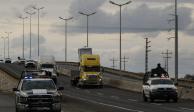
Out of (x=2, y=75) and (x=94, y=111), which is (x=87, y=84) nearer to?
(x=2, y=75)

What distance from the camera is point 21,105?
27.9 m

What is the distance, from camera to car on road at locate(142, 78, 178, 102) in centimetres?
4556

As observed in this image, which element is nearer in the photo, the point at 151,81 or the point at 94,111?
the point at 94,111

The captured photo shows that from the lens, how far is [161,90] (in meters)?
45.6

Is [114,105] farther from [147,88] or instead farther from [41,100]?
[41,100]

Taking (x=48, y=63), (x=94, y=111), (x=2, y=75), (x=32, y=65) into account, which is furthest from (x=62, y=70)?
(x=94, y=111)

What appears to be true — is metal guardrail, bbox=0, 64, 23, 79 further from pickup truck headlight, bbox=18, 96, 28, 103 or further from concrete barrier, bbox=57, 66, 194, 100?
pickup truck headlight, bbox=18, 96, 28, 103

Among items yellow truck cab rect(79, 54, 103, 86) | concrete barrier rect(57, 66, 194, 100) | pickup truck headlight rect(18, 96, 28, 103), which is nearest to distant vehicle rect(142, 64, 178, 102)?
concrete barrier rect(57, 66, 194, 100)

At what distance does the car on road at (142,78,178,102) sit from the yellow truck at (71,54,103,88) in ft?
78.6

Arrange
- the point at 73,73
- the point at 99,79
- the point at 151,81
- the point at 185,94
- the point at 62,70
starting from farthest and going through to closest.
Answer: the point at 62,70, the point at 73,73, the point at 99,79, the point at 185,94, the point at 151,81

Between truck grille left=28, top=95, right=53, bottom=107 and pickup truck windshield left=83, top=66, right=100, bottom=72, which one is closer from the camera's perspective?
truck grille left=28, top=95, right=53, bottom=107

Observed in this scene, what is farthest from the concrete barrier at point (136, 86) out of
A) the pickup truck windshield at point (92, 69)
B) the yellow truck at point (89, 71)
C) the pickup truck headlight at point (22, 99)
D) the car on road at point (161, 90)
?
the pickup truck headlight at point (22, 99)

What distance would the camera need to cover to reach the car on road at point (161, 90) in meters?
45.6

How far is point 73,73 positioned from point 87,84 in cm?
494
